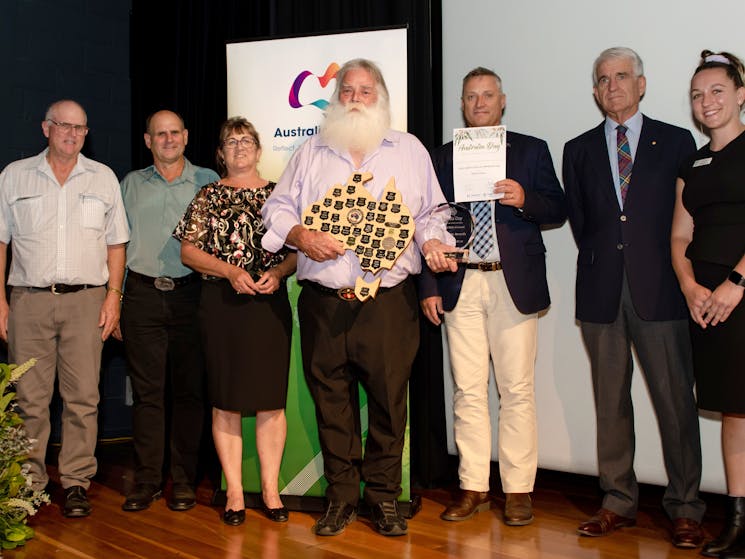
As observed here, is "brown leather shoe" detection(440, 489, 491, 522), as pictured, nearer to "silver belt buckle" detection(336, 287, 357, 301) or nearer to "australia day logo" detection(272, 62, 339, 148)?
"silver belt buckle" detection(336, 287, 357, 301)

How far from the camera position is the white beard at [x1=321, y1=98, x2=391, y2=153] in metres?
3.09

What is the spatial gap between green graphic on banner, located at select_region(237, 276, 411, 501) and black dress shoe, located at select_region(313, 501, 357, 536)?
0.36m

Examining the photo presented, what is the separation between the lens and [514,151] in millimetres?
3361

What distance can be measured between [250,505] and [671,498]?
183 centimetres

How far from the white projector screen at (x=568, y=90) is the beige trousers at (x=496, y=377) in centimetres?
66

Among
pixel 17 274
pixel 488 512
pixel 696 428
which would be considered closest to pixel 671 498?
pixel 696 428

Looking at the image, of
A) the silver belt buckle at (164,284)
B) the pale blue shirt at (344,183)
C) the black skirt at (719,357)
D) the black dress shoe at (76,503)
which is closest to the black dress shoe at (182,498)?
the black dress shoe at (76,503)

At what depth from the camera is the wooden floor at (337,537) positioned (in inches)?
114

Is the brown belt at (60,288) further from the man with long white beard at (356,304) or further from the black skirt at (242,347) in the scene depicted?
the man with long white beard at (356,304)

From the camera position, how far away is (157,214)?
12.3 ft

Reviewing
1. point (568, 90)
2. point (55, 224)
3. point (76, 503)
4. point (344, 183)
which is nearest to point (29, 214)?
point (55, 224)

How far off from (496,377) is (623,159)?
3.45ft

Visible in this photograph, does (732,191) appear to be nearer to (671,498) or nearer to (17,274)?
(671,498)

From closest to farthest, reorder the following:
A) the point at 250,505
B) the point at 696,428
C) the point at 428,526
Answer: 1. the point at 696,428
2. the point at 428,526
3. the point at 250,505
